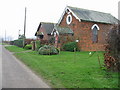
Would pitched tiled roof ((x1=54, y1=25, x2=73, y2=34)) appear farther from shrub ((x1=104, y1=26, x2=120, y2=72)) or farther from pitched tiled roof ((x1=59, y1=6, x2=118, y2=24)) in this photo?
shrub ((x1=104, y1=26, x2=120, y2=72))

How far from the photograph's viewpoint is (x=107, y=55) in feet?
28.2

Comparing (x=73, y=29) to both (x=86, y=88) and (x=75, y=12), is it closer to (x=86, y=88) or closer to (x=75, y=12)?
(x=75, y=12)

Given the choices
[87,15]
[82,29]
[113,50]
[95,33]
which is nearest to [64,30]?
[82,29]

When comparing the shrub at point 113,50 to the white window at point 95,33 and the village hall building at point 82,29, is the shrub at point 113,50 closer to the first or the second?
the village hall building at point 82,29

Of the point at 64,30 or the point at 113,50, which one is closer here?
the point at 113,50

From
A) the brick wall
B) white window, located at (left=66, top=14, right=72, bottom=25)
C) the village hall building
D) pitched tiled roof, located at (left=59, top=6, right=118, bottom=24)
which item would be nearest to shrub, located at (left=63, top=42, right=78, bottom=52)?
the village hall building

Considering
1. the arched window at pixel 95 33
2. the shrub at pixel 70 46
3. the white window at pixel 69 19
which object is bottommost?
the shrub at pixel 70 46

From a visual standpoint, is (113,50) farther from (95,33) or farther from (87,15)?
(87,15)

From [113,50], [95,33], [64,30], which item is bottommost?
[113,50]

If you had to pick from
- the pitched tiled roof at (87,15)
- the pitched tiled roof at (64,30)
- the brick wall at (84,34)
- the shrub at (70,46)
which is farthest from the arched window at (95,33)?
the shrub at (70,46)

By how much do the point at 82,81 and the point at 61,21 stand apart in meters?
20.9

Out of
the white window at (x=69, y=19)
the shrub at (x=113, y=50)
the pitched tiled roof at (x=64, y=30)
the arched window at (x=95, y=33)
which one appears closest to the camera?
the shrub at (x=113, y=50)

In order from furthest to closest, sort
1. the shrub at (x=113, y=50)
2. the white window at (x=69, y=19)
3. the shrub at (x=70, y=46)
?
the white window at (x=69, y=19)
the shrub at (x=70, y=46)
the shrub at (x=113, y=50)

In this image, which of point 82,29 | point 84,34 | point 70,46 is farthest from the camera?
point 84,34
